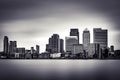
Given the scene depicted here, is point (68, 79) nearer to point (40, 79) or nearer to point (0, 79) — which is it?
point (40, 79)

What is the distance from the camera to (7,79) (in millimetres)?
91938

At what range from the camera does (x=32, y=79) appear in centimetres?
9244

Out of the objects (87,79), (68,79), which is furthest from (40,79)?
(87,79)

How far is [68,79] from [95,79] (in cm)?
915

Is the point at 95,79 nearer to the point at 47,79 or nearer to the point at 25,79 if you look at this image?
the point at 47,79

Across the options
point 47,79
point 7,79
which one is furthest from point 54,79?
point 7,79

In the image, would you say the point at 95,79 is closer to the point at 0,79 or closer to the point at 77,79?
the point at 77,79

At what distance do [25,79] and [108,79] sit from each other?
90.7ft

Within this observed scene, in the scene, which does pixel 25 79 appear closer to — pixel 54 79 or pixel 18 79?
pixel 18 79

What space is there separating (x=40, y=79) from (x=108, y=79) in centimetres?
2269

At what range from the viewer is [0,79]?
90562 mm

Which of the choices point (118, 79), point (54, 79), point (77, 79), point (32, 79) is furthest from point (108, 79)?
point (32, 79)

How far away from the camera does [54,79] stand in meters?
93.2

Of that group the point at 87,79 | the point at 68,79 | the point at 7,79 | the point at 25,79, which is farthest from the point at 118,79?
the point at 7,79
